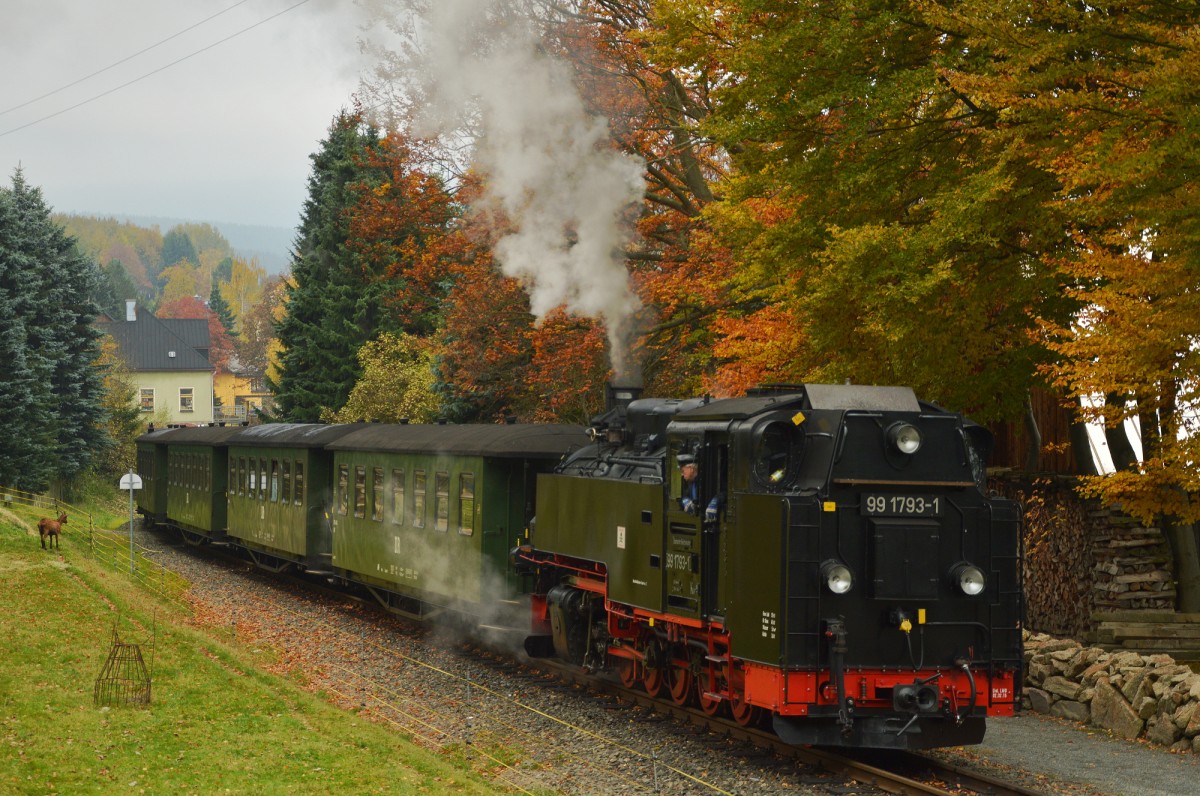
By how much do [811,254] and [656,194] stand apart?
12.1 meters

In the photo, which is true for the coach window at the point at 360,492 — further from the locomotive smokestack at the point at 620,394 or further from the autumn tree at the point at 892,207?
the autumn tree at the point at 892,207

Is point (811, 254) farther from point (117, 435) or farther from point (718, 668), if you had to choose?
point (117, 435)

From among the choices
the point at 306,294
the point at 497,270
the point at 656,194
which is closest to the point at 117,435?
the point at 306,294

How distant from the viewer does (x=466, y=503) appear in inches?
742

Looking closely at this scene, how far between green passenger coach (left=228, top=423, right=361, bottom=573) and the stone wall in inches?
569

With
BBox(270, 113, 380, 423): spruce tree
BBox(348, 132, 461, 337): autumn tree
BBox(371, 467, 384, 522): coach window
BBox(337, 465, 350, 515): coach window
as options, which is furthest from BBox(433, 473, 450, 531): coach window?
BBox(270, 113, 380, 423): spruce tree

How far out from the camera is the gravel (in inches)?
455

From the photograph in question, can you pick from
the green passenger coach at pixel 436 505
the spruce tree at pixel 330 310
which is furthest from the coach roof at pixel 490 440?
the spruce tree at pixel 330 310

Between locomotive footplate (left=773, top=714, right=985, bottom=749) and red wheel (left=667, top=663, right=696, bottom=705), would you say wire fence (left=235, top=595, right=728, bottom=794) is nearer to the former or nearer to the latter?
locomotive footplate (left=773, top=714, right=985, bottom=749)

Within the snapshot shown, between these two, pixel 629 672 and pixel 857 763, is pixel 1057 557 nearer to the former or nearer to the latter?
pixel 629 672

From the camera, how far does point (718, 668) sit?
12.6 meters

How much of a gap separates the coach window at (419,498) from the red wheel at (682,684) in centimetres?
719

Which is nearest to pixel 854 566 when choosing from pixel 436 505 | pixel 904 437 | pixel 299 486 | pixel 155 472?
pixel 904 437

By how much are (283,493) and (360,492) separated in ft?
15.0
